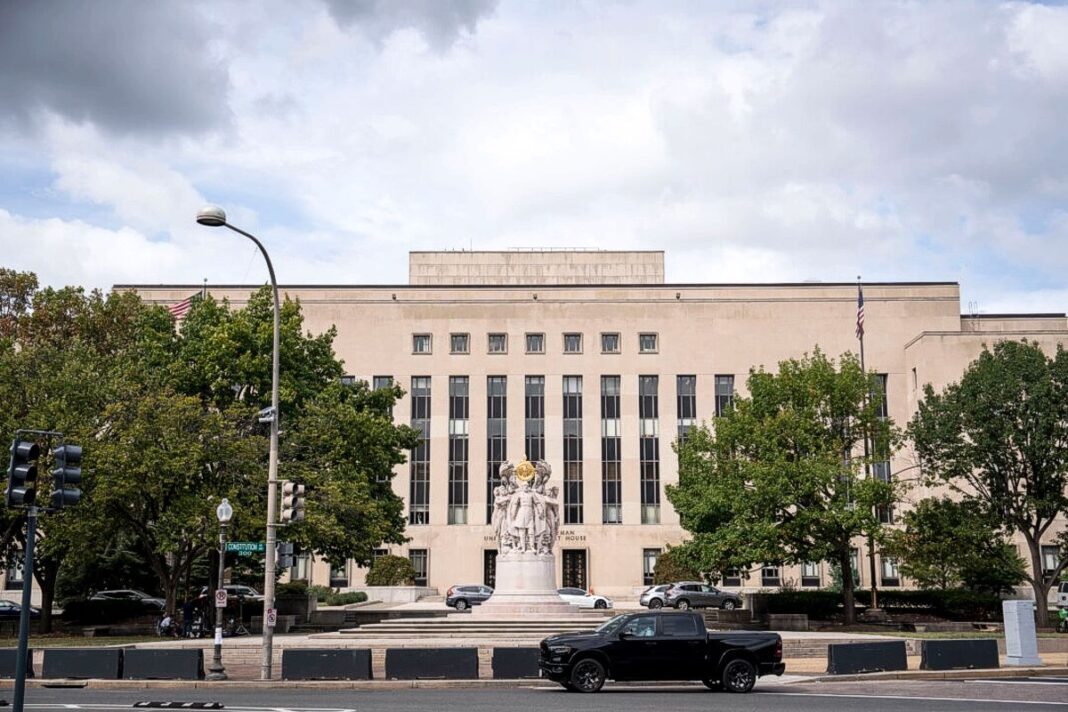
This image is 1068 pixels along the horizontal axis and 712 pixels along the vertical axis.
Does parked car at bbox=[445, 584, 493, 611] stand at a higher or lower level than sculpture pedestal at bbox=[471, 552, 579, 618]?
lower

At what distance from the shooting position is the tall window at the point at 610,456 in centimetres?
7331

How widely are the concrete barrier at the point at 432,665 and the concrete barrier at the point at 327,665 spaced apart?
61cm

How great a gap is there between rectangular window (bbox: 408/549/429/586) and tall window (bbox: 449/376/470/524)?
2.96 meters

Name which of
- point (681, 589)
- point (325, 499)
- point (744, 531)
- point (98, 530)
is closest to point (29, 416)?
point (98, 530)

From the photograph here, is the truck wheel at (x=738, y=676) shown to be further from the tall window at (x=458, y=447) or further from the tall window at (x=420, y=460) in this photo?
the tall window at (x=458, y=447)

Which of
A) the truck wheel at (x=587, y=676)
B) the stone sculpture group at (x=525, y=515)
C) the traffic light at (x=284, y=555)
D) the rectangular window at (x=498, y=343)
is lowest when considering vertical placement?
the truck wheel at (x=587, y=676)

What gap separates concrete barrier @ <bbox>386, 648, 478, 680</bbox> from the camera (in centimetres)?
2361

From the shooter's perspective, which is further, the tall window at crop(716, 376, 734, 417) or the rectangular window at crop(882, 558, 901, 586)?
the tall window at crop(716, 376, 734, 417)

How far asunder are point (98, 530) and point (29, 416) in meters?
4.64

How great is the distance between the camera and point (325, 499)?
38219 millimetres

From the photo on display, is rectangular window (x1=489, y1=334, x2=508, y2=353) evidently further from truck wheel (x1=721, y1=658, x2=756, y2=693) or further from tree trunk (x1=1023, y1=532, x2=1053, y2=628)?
truck wheel (x1=721, y1=658, x2=756, y2=693)

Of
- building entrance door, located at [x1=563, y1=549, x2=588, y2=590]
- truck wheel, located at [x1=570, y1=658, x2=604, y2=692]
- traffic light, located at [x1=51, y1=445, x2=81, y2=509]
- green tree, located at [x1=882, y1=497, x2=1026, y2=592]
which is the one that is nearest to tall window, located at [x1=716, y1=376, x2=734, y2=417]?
building entrance door, located at [x1=563, y1=549, x2=588, y2=590]

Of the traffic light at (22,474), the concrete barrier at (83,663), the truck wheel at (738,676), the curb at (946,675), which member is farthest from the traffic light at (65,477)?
the curb at (946,675)

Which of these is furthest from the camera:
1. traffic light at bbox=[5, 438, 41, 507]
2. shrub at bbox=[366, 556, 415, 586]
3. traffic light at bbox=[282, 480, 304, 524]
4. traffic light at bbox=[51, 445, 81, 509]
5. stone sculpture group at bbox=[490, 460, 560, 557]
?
shrub at bbox=[366, 556, 415, 586]
